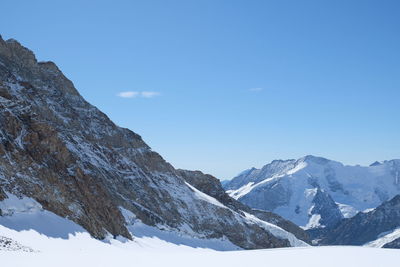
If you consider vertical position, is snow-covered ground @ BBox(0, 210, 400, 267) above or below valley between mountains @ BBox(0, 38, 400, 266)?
below

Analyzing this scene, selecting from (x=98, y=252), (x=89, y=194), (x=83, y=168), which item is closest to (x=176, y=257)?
(x=98, y=252)

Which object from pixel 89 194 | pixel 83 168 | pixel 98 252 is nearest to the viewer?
pixel 98 252

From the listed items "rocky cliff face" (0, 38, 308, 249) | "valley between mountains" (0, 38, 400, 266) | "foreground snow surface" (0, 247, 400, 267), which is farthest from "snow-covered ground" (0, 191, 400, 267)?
"rocky cliff face" (0, 38, 308, 249)

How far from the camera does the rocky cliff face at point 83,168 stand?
42500 mm

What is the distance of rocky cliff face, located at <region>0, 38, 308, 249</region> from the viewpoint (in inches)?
1673

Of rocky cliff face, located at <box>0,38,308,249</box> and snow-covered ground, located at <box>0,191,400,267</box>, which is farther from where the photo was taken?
rocky cliff face, located at <box>0,38,308,249</box>

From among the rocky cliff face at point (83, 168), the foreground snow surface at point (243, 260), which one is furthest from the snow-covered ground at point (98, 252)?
the rocky cliff face at point (83, 168)

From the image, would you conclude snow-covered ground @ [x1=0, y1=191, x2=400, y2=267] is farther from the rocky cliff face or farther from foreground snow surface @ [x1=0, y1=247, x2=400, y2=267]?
the rocky cliff face

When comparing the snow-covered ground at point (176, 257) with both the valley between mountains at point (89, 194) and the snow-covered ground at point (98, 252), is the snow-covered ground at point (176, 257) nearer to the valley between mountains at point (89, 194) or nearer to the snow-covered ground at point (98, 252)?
the snow-covered ground at point (98, 252)

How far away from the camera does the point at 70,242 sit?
3456 cm

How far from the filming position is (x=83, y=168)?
5722 cm

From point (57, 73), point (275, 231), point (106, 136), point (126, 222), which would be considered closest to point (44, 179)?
point (126, 222)

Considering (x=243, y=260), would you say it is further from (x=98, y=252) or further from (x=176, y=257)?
(x=98, y=252)

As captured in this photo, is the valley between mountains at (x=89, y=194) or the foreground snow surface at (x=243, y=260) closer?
the foreground snow surface at (x=243, y=260)
